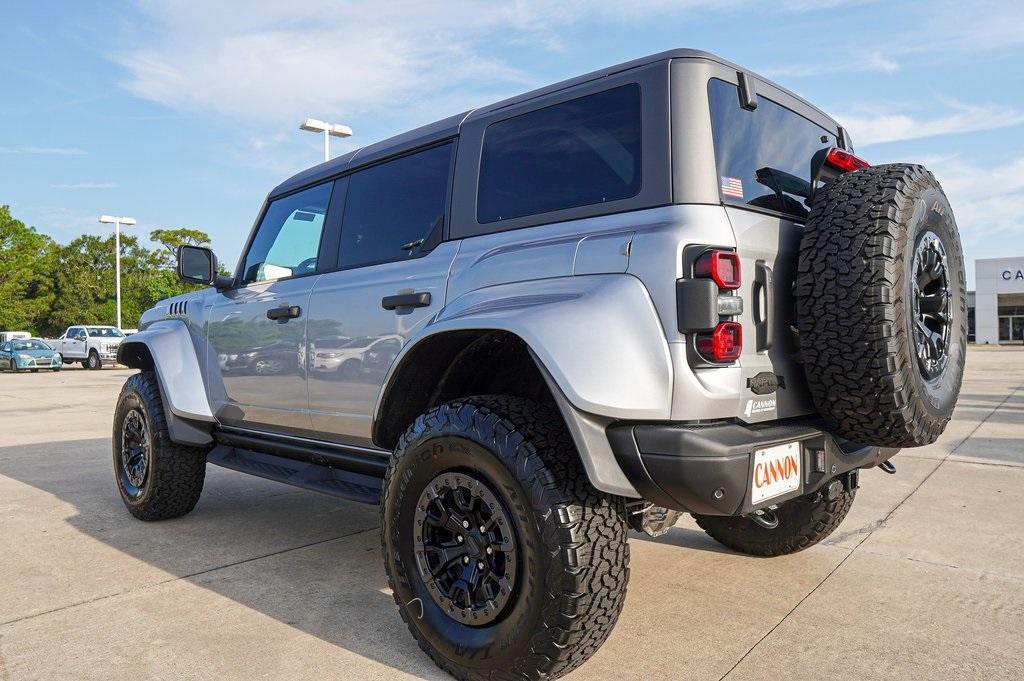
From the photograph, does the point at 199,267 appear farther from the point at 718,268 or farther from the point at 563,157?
the point at 718,268

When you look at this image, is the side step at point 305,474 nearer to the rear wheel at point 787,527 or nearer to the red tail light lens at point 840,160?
the rear wheel at point 787,527

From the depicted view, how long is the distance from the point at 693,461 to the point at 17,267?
50771 mm

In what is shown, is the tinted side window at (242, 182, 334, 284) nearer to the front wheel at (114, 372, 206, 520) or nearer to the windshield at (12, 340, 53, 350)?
the front wheel at (114, 372, 206, 520)

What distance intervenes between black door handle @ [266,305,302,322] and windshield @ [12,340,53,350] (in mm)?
28595

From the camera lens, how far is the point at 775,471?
2.30 metres

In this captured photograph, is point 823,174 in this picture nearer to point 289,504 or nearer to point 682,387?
point 682,387

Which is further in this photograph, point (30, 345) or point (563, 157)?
point (30, 345)

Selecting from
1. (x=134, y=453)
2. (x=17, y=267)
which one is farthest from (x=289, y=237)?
(x=17, y=267)

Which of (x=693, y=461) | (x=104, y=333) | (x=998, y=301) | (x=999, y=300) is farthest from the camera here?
(x=999, y=300)

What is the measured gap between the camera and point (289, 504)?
5242 mm

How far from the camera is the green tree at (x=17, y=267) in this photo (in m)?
43.2

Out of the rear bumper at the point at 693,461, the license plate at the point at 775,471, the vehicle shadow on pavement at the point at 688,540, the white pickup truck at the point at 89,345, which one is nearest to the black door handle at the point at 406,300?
the rear bumper at the point at 693,461

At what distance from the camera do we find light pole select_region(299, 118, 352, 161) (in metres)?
15.1

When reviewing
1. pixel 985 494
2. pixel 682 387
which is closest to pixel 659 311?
pixel 682 387
